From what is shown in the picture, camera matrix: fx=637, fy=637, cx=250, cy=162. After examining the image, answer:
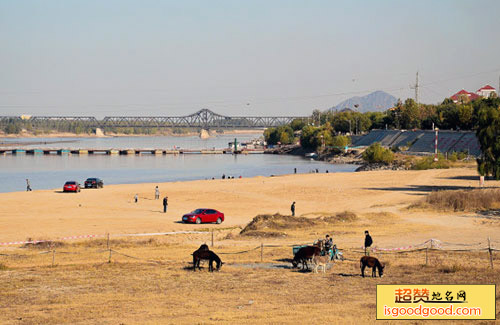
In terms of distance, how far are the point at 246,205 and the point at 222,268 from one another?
27.5 metres

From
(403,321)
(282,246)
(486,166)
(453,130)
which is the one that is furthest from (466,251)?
(453,130)

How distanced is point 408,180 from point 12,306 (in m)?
59.7

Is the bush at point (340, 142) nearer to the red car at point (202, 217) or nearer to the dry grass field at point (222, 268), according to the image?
the dry grass field at point (222, 268)

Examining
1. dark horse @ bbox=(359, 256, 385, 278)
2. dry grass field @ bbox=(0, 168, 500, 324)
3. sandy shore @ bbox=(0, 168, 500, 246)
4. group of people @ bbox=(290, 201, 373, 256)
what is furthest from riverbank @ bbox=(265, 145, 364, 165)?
dark horse @ bbox=(359, 256, 385, 278)

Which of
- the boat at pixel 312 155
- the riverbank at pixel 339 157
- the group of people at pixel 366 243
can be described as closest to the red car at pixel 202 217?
the group of people at pixel 366 243

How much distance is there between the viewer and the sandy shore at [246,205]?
3694 centimetres

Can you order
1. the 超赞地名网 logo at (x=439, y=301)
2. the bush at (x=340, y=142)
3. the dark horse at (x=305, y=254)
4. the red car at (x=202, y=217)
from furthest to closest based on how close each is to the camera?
the bush at (x=340, y=142), the red car at (x=202, y=217), the dark horse at (x=305, y=254), the 超赞地名网 logo at (x=439, y=301)

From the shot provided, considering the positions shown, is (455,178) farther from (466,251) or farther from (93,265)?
(93,265)

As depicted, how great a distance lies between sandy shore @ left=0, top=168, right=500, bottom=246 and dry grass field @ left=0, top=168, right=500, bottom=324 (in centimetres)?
13

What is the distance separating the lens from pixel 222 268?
2550 centimetres

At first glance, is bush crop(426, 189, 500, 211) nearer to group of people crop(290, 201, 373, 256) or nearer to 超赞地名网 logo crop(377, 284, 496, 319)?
group of people crop(290, 201, 373, 256)

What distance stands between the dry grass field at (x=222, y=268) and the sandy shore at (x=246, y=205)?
0.13m

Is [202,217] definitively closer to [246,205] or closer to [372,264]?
[246,205]

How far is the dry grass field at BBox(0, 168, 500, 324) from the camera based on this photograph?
18.6m
